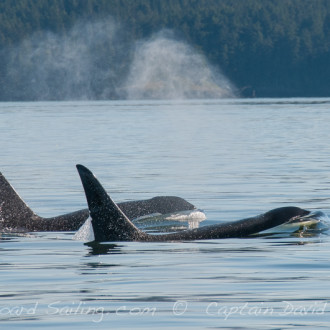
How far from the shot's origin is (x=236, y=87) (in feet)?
634

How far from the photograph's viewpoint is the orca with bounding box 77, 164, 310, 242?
42.1ft

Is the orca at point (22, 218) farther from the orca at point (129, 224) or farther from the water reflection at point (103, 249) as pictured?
the water reflection at point (103, 249)

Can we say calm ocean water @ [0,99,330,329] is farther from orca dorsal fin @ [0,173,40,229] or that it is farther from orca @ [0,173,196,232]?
orca dorsal fin @ [0,173,40,229]

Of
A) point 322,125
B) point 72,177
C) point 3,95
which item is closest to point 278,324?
point 72,177

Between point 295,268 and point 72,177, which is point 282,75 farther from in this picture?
point 295,268

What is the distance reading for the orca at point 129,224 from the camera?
12.8 meters

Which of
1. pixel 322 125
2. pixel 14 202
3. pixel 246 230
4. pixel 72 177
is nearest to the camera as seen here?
pixel 246 230

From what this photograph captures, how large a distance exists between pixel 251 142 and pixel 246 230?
3086 centimetres

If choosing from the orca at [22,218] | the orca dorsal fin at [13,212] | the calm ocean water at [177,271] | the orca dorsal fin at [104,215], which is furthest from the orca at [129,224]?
the orca dorsal fin at [13,212]
